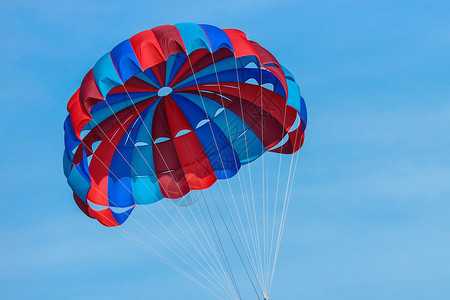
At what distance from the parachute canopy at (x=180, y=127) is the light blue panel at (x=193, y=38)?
51 cm

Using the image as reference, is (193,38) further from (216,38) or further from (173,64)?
(173,64)

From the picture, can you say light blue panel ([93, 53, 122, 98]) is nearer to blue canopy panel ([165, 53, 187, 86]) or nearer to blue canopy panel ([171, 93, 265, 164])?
blue canopy panel ([165, 53, 187, 86])

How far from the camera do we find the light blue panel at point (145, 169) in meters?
17.9

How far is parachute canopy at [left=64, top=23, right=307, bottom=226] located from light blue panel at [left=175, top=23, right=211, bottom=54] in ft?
1.67

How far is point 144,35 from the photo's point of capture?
51.4 feet

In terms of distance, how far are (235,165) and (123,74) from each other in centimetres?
393

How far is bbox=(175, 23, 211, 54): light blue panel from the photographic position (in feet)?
50.3

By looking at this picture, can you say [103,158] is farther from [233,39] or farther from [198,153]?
[233,39]

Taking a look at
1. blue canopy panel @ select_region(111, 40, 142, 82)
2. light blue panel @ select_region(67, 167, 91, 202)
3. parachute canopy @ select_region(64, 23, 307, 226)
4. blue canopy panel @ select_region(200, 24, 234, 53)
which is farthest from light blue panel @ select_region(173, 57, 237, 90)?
light blue panel @ select_region(67, 167, 91, 202)

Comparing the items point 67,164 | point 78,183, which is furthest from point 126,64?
point 67,164

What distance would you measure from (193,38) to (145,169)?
3.89 metres

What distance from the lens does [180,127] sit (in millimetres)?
18047

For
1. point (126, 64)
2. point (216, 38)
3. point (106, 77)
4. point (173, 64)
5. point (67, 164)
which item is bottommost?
point (67, 164)

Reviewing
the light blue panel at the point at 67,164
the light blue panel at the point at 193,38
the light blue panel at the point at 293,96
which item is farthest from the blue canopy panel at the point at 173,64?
the light blue panel at the point at 67,164
